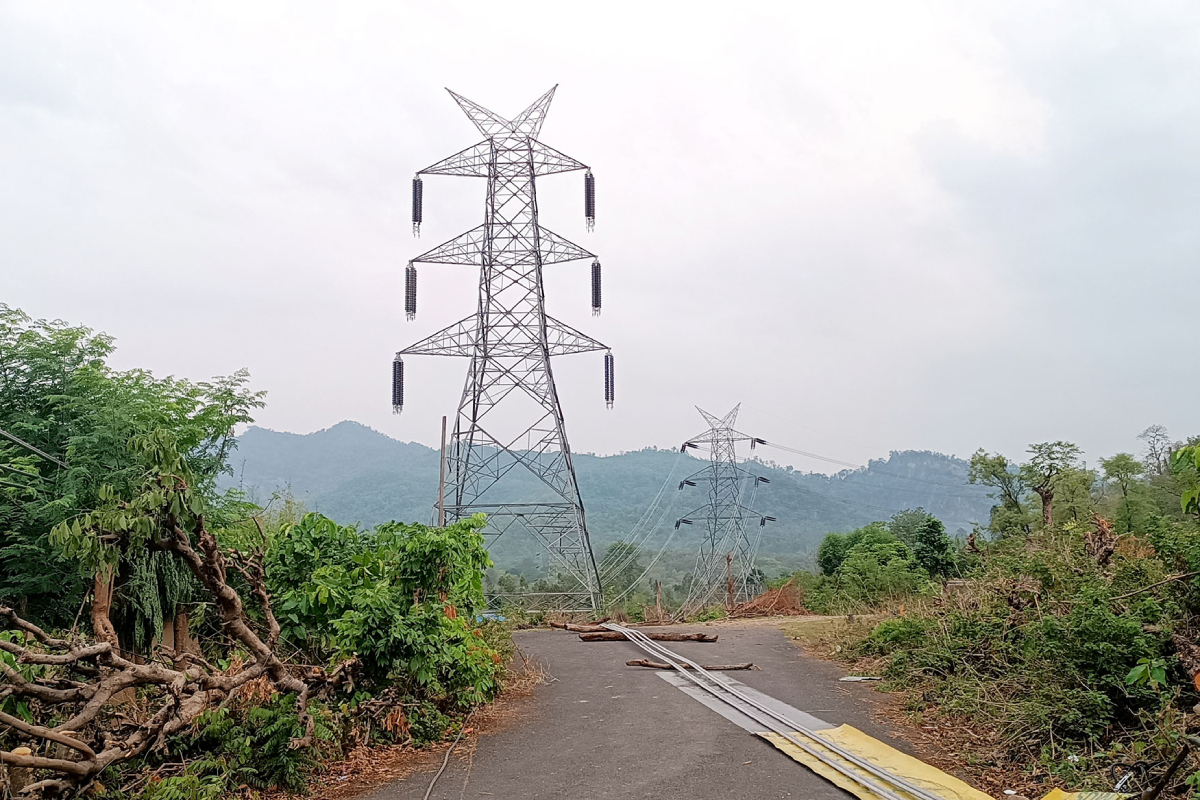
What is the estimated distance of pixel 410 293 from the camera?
2264cm

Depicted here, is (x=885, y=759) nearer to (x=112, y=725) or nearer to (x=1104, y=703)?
(x=1104, y=703)

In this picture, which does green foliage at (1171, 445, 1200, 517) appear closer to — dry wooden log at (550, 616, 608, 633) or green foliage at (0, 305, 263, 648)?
green foliage at (0, 305, 263, 648)

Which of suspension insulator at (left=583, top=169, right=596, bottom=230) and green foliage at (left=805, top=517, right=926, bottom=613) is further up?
suspension insulator at (left=583, top=169, right=596, bottom=230)

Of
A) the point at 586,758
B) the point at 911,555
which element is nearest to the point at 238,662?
the point at 586,758

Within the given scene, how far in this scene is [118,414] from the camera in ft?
28.8

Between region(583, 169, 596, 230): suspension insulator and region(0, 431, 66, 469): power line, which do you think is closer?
region(0, 431, 66, 469): power line

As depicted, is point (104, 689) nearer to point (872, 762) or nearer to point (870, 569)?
point (872, 762)

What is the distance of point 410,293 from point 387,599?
50.6 ft

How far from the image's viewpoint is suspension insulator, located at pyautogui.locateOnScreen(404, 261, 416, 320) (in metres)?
22.6

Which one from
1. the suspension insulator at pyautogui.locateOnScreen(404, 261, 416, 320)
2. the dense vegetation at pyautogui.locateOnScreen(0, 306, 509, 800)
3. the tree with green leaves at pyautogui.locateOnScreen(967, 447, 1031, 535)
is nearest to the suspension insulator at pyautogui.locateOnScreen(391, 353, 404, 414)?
Result: the suspension insulator at pyautogui.locateOnScreen(404, 261, 416, 320)

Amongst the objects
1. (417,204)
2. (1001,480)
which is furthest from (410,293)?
(1001,480)

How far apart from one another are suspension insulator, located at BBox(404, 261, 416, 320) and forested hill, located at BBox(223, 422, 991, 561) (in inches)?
1949

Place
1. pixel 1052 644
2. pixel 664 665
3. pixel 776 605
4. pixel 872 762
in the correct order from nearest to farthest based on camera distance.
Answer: pixel 872 762 → pixel 1052 644 → pixel 664 665 → pixel 776 605

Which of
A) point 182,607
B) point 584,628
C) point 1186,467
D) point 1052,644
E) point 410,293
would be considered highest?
point 410,293
